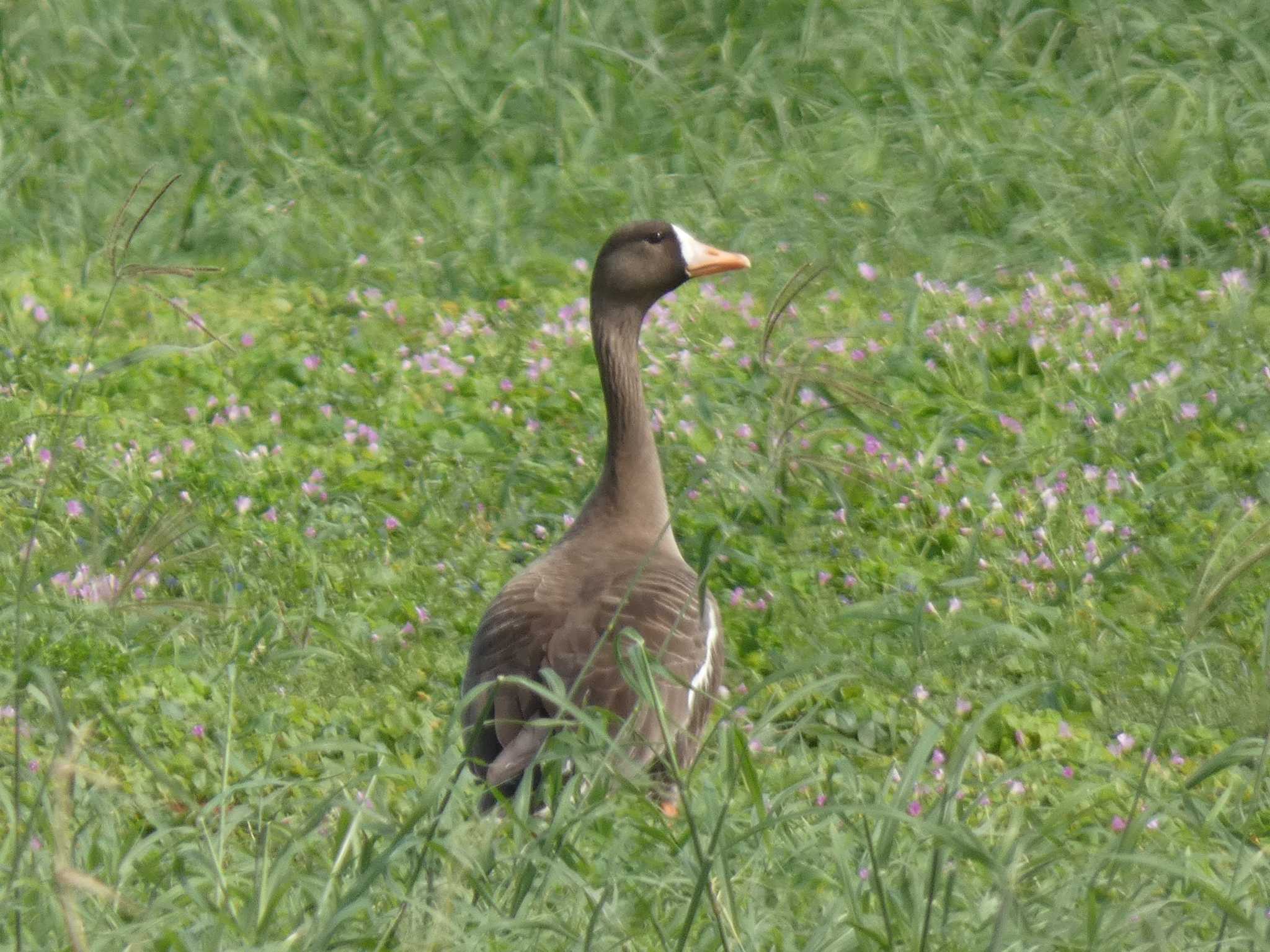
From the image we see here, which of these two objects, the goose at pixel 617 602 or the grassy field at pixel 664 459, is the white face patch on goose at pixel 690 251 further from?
the grassy field at pixel 664 459

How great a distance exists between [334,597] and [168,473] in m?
0.98

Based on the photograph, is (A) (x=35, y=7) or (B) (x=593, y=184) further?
(A) (x=35, y=7)

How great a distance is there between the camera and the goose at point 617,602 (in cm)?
397

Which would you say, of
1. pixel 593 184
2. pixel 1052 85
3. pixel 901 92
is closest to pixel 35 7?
pixel 593 184

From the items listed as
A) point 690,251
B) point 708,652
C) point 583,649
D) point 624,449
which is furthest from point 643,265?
point 583,649

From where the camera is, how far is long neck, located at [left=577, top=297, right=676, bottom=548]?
5055 mm

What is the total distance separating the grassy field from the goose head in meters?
0.61

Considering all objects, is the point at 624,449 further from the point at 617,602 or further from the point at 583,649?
the point at 583,649

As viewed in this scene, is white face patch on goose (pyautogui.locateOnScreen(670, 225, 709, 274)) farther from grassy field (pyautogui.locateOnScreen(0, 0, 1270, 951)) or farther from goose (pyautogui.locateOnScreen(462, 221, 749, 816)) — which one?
grassy field (pyautogui.locateOnScreen(0, 0, 1270, 951))

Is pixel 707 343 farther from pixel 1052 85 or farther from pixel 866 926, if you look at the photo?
pixel 866 926

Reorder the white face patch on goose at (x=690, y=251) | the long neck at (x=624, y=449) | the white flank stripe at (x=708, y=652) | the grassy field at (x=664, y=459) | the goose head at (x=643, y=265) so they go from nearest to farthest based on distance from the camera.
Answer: the grassy field at (x=664, y=459)
the white flank stripe at (x=708, y=652)
the long neck at (x=624, y=449)
the goose head at (x=643, y=265)
the white face patch on goose at (x=690, y=251)

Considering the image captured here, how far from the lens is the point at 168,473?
6203mm

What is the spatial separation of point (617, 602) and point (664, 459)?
196cm

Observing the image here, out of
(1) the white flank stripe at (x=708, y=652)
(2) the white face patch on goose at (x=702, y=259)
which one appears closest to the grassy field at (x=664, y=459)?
(1) the white flank stripe at (x=708, y=652)
